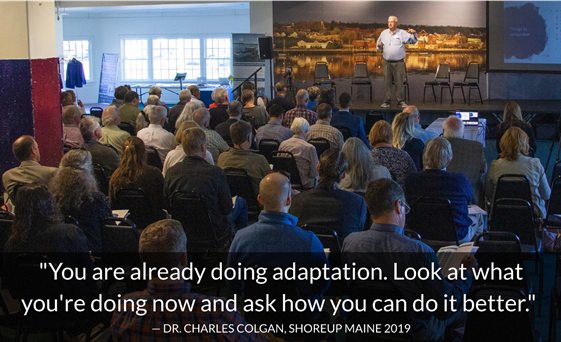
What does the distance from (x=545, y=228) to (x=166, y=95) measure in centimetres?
1624

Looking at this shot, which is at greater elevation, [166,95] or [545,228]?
[166,95]

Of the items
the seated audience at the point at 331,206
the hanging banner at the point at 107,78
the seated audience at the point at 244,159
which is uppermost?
the hanging banner at the point at 107,78

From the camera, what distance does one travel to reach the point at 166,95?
1905cm

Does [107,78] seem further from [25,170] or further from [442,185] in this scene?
[442,185]

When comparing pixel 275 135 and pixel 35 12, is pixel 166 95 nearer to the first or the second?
pixel 35 12

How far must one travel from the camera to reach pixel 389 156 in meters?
4.57

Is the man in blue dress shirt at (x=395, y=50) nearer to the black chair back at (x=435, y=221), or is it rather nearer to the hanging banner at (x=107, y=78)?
the black chair back at (x=435, y=221)

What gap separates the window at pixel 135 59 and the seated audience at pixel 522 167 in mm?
16776

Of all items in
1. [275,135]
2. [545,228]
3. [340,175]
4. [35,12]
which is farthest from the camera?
[35,12]

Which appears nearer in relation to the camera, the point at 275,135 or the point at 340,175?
the point at 340,175

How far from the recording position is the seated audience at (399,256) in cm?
240

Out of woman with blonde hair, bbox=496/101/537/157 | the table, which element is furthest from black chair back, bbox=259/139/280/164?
woman with blonde hair, bbox=496/101/537/157

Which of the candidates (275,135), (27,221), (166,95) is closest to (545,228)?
(275,135)

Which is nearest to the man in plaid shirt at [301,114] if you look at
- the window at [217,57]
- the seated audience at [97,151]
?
the seated audience at [97,151]
